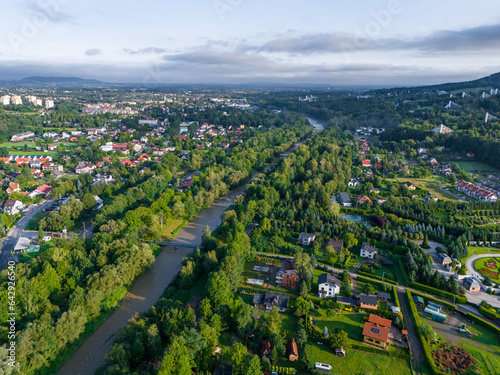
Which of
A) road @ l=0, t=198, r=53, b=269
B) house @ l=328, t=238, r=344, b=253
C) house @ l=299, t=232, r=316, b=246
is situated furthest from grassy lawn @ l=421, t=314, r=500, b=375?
road @ l=0, t=198, r=53, b=269

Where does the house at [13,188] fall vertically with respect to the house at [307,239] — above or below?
above

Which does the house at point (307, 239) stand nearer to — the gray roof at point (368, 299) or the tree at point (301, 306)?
the gray roof at point (368, 299)

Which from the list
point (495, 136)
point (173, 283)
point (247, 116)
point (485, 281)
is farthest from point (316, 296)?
point (247, 116)

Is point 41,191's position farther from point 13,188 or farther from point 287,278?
point 287,278

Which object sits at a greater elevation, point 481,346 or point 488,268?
point 488,268

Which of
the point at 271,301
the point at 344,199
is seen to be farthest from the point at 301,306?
the point at 344,199

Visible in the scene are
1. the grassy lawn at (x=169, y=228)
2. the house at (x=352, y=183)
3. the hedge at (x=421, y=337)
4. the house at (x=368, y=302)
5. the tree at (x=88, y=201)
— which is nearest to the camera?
the hedge at (x=421, y=337)

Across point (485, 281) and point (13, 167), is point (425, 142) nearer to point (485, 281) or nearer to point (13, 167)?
point (485, 281)

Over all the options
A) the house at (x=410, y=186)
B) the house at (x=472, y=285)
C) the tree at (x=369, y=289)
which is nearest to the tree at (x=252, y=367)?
the tree at (x=369, y=289)
